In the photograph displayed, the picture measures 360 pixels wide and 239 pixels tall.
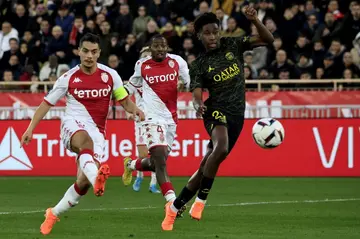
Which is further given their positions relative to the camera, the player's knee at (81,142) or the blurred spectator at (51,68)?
the blurred spectator at (51,68)

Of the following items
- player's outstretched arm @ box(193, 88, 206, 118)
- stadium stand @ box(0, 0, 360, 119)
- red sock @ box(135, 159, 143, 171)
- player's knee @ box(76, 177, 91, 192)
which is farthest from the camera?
stadium stand @ box(0, 0, 360, 119)

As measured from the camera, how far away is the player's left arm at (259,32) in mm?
12203

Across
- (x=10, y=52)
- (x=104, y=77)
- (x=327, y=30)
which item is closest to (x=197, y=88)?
(x=104, y=77)

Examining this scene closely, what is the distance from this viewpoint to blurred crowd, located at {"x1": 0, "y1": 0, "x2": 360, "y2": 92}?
23781mm

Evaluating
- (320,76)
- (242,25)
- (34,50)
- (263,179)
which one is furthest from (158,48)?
(34,50)

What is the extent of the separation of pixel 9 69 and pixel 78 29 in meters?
1.95

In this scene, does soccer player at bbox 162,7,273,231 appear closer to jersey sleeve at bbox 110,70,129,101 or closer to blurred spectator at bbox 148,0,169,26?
jersey sleeve at bbox 110,70,129,101

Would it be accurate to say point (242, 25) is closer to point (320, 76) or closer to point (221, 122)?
point (320, 76)

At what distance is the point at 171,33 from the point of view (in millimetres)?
25391

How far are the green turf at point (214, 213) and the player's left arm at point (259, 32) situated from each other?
2139mm

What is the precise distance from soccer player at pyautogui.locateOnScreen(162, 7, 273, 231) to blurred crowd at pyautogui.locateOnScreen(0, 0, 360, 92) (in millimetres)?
10207

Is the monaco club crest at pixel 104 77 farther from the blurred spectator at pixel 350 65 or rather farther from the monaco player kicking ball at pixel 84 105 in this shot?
the blurred spectator at pixel 350 65

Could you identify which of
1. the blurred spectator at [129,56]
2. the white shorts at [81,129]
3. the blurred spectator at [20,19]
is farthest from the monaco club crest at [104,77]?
the blurred spectator at [20,19]

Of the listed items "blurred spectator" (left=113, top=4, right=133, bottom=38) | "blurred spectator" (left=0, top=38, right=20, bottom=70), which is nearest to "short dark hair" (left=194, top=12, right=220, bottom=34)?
"blurred spectator" (left=113, top=4, right=133, bottom=38)
